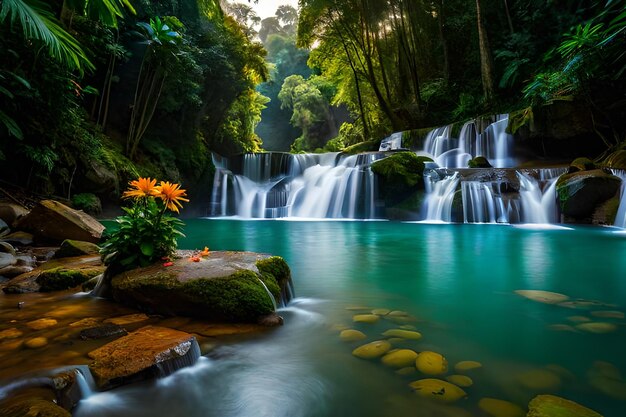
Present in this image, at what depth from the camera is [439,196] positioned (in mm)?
11555

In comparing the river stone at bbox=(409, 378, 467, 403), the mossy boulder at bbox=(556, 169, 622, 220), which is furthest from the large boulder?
the mossy boulder at bbox=(556, 169, 622, 220)

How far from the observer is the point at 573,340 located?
2281 millimetres

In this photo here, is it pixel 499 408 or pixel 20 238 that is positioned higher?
pixel 20 238

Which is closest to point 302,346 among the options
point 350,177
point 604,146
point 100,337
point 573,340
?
point 100,337

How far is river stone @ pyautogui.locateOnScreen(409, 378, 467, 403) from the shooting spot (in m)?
1.61

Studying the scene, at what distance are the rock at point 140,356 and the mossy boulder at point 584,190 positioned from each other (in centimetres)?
1041

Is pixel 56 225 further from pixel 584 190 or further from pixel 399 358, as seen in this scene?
pixel 584 190

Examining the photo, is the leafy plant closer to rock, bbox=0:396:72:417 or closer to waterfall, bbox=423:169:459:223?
rock, bbox=0:396:72:417

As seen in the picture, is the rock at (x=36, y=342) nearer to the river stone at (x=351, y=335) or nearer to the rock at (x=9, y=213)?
the river stone at (x=351, y=335)

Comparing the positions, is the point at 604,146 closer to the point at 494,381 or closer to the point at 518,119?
the point at 518,119

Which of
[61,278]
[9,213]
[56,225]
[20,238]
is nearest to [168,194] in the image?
[61,278]

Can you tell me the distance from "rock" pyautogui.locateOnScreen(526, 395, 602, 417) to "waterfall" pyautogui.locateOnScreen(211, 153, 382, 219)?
454 inches

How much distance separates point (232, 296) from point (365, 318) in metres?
1.04

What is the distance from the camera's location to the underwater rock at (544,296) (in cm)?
319
